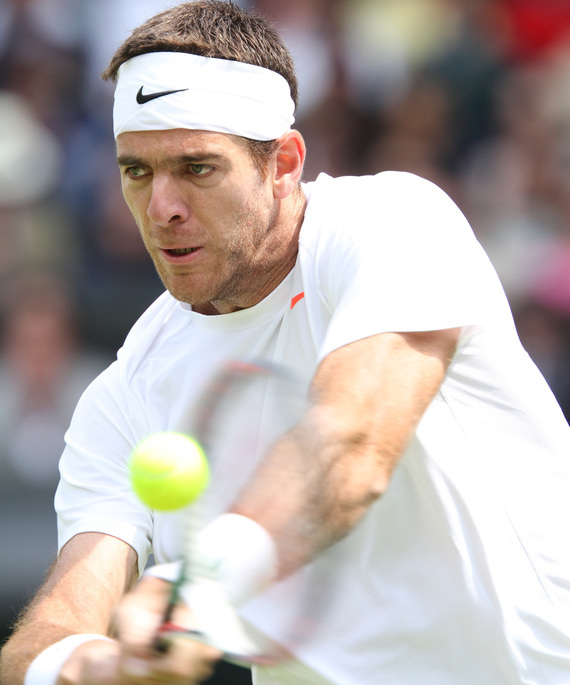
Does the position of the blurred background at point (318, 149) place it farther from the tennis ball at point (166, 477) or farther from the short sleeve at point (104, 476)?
the tennis ball at point (166, 477)

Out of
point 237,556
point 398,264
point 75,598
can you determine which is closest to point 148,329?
point 75,598

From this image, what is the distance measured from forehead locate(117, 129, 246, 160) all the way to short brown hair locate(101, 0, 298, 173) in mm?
82

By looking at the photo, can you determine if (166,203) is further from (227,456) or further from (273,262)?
(227,456)

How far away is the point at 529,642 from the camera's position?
9.55ft

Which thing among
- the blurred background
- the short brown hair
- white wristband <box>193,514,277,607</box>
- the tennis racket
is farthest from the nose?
the blurred background

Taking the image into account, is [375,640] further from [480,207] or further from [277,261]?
[480,207]

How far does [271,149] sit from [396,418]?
48.0 inches

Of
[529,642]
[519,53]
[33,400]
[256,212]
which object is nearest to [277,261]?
[256,212]

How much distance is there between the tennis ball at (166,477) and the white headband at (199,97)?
1.21m

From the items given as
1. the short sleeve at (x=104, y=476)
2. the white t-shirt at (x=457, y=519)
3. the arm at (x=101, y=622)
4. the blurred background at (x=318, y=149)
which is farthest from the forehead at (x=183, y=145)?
the blurred background at (x=318, y=149)

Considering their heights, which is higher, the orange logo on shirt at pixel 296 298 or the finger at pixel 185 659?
the orange logo on shirt at pixel 296 298

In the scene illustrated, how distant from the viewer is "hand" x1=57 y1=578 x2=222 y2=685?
7.10 ft

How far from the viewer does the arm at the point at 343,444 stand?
2.22 m

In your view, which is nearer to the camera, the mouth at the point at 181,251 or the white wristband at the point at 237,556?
the white wristband at the point at 237,556
